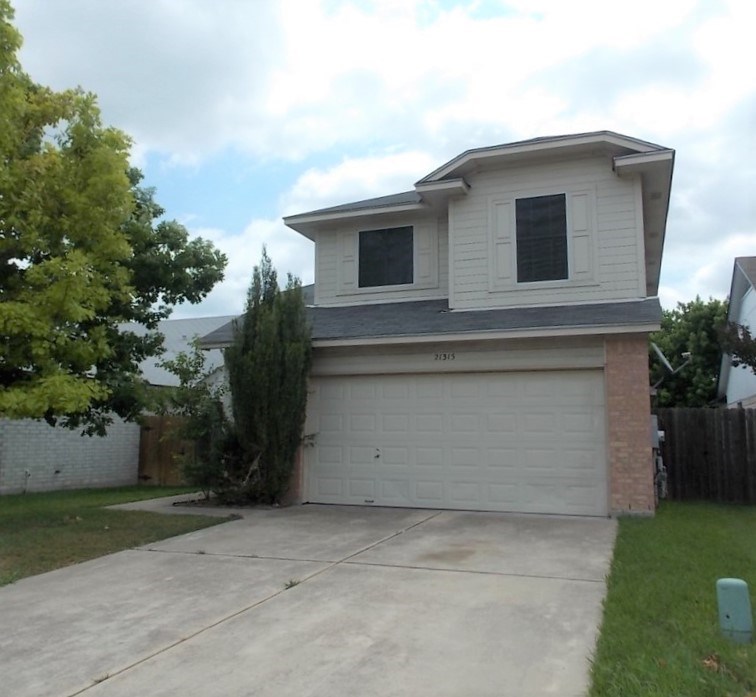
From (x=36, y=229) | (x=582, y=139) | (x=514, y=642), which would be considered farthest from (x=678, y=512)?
Answer: (x=36, y=229)

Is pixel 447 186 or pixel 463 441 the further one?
pixel 447 186

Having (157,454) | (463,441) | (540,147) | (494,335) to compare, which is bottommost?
(157,454)

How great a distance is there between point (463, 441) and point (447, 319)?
212 centimetres

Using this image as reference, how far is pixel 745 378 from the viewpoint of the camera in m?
22.7

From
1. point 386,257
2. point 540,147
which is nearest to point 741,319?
point 540,147

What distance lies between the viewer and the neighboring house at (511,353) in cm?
1064

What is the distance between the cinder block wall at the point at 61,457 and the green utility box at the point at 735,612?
14714 mm

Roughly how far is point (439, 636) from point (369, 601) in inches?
41.7

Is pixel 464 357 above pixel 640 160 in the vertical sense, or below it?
below

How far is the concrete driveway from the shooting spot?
167 inches

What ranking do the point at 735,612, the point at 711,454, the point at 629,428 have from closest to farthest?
1. the point at 735,612
2. the point at 629,428
3. the point at 711,454

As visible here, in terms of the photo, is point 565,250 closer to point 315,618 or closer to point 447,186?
point 447,186

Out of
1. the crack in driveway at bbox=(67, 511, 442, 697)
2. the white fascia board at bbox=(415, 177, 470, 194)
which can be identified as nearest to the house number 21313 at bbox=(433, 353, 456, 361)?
the crack in driveway at bbox=(67, 511, 442, 697)

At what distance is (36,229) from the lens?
8.62 metres
